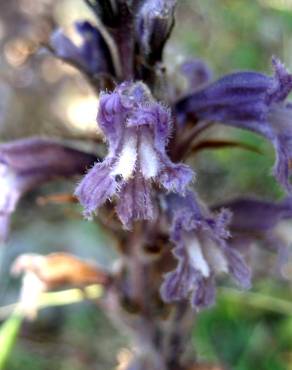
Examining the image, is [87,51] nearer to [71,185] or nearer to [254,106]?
[254,106]

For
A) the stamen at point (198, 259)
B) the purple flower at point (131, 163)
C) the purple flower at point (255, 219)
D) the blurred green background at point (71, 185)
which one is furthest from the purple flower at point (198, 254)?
the blurred green background at point (71, 185)

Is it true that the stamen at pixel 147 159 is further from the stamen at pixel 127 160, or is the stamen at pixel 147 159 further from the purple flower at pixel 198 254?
the purple flower at pixel 198 254

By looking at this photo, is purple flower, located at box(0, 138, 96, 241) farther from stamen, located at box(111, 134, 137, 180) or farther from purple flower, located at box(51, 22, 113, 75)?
stamen, located at box(111, 134, 137, 180)

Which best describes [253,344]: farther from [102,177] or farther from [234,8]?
[234,8]

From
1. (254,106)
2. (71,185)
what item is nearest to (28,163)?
(254,106)

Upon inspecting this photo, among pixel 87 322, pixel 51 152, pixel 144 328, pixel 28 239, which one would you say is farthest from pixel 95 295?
pixel 28 239

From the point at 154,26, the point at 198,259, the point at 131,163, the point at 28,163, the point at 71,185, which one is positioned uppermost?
the point at 71,185
